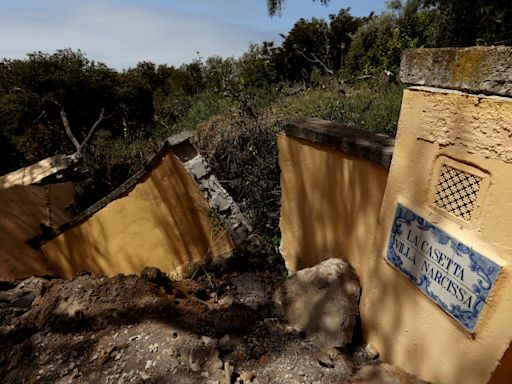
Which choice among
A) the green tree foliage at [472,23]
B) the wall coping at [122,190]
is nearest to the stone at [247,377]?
the wall coping at [122,190]

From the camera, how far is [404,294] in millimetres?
1889

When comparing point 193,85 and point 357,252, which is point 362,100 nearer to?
point 357,252

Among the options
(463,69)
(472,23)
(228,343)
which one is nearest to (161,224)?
(228,343)

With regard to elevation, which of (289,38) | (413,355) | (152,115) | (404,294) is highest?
(289,38)

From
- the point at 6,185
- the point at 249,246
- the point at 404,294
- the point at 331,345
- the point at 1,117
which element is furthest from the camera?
the point at 1,117

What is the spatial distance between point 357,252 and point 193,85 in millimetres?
16319

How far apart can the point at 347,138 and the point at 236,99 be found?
4177 mm

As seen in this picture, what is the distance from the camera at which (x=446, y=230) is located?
1518mm

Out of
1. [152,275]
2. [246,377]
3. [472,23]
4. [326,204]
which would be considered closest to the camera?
[246,377]

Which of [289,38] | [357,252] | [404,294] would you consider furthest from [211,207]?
[289,38]

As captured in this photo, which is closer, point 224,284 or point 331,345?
point 331,345

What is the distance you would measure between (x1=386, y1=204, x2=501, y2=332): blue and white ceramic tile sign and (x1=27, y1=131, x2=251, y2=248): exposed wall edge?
6.98ft

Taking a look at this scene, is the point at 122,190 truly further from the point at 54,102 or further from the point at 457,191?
the point at 54,102

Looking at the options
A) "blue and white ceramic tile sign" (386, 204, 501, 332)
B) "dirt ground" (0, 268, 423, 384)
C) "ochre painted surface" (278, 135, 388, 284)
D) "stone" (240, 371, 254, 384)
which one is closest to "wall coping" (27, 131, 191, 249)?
"dirt ground" (0, 268, 423, 384)
